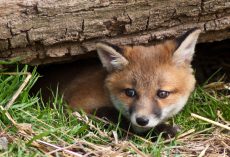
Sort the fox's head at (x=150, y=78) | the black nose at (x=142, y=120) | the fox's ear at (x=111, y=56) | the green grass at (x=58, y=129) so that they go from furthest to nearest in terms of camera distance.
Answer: the fox's ear at (x=111, y=56), the fox's head at (x=150, y=78), the black nose at (x=142, y=120), the green grass at (x=58, y=129)

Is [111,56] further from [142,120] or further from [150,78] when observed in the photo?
[142,120]

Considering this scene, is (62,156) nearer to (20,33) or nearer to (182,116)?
(20,33)

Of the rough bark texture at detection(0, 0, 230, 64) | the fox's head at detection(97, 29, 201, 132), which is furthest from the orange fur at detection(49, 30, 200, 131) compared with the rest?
the rough bark texture at detection(0, 0, 230, 64)

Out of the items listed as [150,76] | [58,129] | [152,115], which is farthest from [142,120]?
[58,129]

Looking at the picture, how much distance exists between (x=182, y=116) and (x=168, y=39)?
0.82 metres

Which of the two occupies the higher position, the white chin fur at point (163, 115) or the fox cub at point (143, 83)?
the fox cub at point (143, 83)

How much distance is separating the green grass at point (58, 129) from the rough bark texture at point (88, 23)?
0.32 m

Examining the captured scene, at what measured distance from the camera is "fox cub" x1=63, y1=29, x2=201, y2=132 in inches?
190

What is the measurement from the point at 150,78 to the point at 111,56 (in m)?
0.46

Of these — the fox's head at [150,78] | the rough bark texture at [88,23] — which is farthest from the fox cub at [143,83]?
the rough bark texture at [88,23]

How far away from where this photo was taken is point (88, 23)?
492 cm

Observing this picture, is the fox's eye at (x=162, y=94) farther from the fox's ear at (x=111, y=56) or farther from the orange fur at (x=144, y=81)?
the fox's ear at (x=111, y=56)

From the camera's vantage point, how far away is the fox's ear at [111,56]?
493 cm

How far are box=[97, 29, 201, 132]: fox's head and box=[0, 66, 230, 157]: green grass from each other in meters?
0.24
